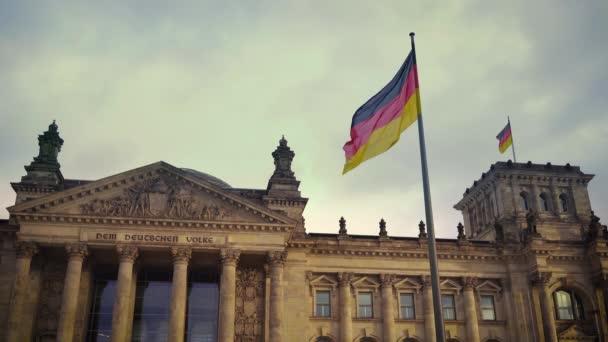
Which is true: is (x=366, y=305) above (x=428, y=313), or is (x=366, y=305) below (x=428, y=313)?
above

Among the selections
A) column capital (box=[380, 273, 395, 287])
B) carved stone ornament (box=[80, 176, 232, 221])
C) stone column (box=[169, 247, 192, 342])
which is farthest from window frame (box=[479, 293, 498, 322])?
stone column (box=[169, 247, 192, 342])

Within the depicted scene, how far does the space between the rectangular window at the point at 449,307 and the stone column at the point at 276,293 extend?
13.7 meters

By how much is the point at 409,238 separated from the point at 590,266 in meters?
14.6

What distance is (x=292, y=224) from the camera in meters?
42.4

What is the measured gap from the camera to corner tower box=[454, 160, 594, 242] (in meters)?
52.4

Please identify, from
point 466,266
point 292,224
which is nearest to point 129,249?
point 292,224

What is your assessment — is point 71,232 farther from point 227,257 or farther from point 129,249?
point 227,257

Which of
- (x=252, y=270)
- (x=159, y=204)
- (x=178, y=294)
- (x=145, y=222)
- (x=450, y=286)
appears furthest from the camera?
(x=450, y=286)

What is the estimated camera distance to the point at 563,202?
5475cm

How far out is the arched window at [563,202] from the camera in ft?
178

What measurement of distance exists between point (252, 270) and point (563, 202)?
95.5 ft

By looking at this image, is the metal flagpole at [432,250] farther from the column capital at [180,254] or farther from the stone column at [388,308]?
the stone column at [388,308]

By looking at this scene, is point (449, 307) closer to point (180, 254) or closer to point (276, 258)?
point (276, 258)

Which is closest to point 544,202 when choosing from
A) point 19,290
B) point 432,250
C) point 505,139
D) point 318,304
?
Answer: point 505,139
